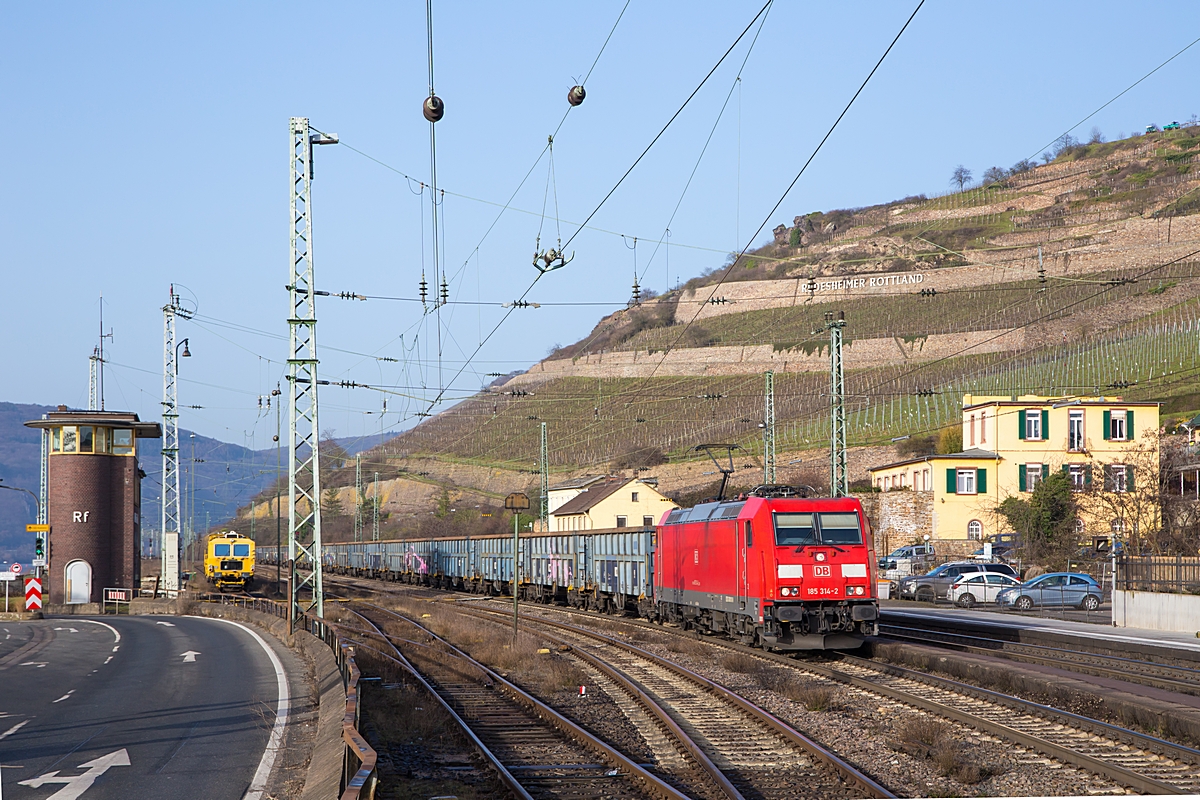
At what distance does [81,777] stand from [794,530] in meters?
14.1

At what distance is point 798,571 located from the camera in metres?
22.0

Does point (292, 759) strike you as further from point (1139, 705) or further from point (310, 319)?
point (310, 319)

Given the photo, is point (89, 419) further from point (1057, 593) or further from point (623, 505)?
point (1057, 593)

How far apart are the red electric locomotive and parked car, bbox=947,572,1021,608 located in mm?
18230

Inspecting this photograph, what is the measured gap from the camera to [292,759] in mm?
13055

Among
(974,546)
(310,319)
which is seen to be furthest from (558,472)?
(310,319)

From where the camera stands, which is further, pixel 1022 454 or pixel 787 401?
pixel 787 401

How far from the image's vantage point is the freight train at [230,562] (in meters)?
61.1

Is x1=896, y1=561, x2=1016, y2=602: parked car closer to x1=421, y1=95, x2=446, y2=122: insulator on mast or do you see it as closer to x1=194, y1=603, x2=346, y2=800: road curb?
x1=194, y1=603, x2=346, y2=800: road curb

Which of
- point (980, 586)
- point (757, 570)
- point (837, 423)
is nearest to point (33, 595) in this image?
point (837, 423)

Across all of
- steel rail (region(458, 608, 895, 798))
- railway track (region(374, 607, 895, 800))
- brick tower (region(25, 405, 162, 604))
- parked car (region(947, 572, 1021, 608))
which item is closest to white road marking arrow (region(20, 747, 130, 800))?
railway track (region(374, 607, 895, 800))

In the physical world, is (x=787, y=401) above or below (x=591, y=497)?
above

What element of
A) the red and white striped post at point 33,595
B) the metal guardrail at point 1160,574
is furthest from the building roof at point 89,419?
the metal guardrail at point 1160,574

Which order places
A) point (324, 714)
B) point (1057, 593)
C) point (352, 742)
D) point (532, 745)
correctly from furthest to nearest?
point (1057, 593)
point (324, 714)
point (532, 745)
point (352, 742)
